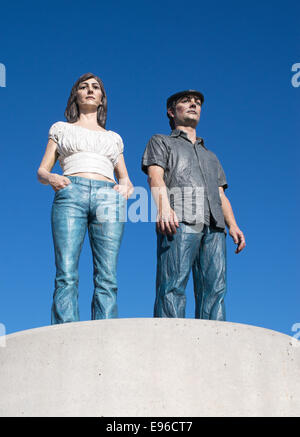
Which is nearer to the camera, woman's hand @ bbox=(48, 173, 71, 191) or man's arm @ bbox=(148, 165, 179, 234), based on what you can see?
man's arm @ bbox=(148, 165, 179, 234)

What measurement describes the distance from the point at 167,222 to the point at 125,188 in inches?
26.8

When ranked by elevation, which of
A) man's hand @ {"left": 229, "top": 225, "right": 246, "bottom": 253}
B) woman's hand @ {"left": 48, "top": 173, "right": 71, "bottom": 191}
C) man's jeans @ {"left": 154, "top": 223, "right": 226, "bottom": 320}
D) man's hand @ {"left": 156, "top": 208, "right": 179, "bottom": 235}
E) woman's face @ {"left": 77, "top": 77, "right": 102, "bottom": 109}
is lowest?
man's jeans @ {"left": 154, "top": 223, "right": 226, "bottom": 320}

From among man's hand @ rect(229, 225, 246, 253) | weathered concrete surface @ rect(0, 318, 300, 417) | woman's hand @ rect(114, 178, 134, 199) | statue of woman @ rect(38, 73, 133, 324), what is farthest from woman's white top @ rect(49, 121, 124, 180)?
weathered concrete surface @ rect(0, 318, 300, 417)

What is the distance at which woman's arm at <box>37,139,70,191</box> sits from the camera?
5836 millimetres

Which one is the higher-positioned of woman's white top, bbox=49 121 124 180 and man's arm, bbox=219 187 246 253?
woman's white top, bbox=49 121 124 180

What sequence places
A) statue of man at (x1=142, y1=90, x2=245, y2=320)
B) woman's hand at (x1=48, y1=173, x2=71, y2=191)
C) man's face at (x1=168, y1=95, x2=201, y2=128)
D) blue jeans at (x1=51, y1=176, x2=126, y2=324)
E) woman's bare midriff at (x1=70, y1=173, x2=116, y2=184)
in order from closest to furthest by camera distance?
1. blue jeans at (x1=51, y1=176, x2=126, y2=324)
2. statue of man at (x1=142, y1=90, x2=245, y2=320)
3. woman's hand at (x1=48, y1=173, x2=71, y2=191)
4. woman's bare midriff at (x1=70, y1=173, x2=116, y2=184)
5. man's face at (x1=168, y1=95, x2=201, y2=128)

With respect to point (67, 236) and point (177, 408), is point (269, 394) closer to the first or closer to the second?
point (177, 408)

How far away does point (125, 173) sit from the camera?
6324 millimetres

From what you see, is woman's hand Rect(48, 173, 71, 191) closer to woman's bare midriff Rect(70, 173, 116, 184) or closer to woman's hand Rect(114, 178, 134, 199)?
woman's bare midriff Rect(70, 173, 116, 184)

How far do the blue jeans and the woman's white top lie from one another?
0.15 metres

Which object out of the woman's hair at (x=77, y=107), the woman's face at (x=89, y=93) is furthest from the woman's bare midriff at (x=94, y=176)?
the woman's face at (x=89, y=93)

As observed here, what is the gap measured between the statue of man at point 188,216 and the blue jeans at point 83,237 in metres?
0.37
